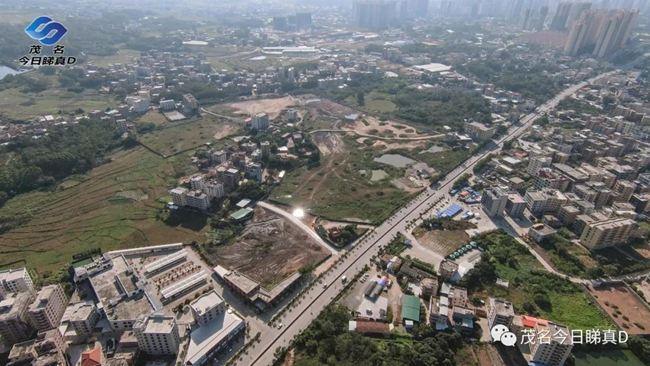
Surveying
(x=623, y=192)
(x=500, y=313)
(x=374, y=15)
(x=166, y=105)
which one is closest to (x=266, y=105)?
(x=166, y=105)

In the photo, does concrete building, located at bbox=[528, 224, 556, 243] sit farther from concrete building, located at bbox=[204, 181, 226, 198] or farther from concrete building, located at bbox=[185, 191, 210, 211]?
concrete building, located at bbox=[185, 191, 210, 211]

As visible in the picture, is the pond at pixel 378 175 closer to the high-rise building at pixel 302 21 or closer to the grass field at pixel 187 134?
the grass field at pixel 187 134

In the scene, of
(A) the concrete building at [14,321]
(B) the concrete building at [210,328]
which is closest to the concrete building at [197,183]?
(B) the concrete building at [210,328]

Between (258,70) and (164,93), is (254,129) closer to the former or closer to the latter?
(164,93)

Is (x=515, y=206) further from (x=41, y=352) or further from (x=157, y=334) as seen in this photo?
(x=41, y=352)

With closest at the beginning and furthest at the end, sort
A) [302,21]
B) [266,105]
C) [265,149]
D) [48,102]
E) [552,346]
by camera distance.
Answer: [552,346] → [265,149] → [48,102] → [266,105] → [302,21]

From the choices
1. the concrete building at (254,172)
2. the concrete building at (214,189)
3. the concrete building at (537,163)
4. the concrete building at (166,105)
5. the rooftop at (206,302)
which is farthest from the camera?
the concrete building at (166,105)
